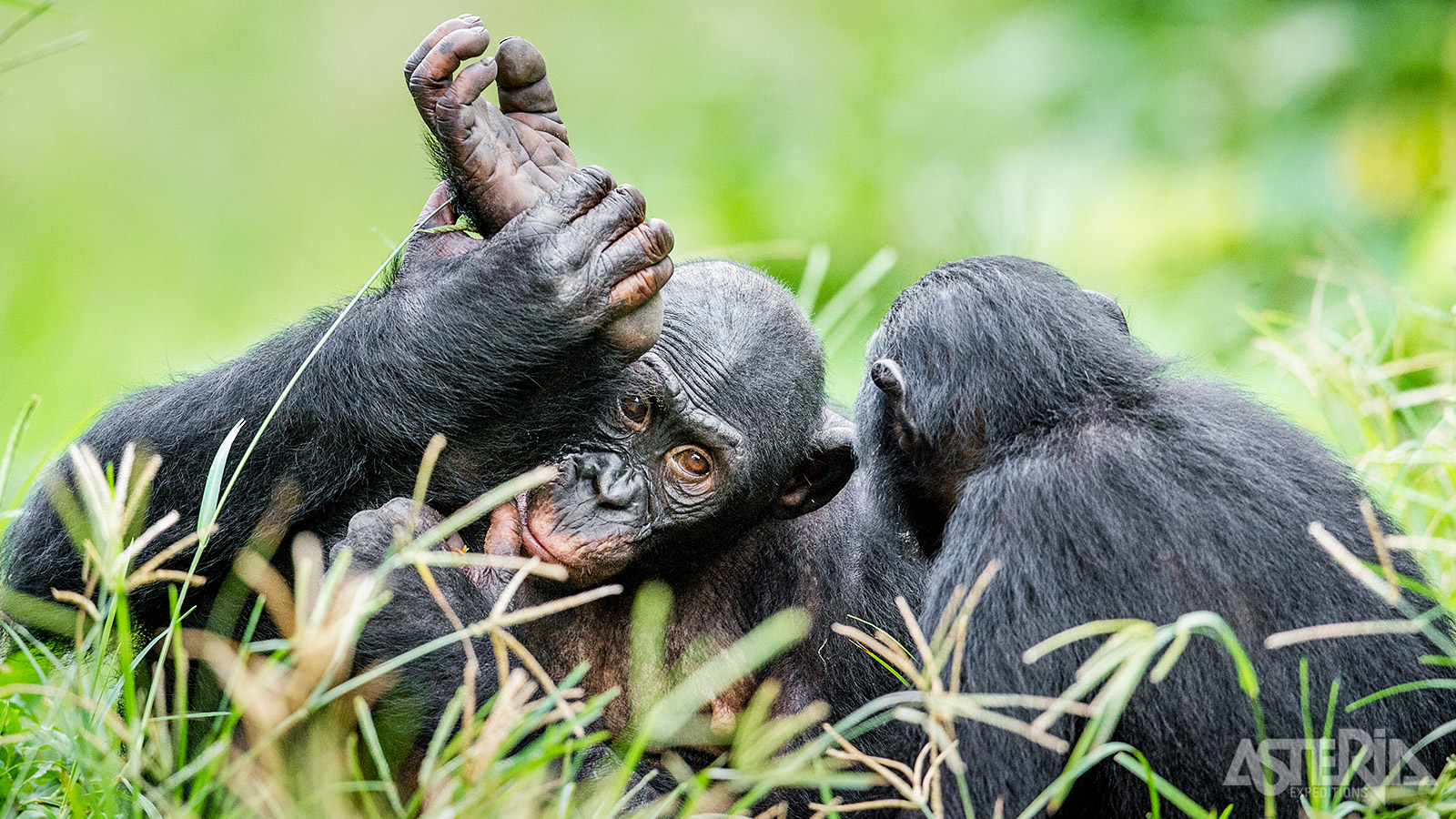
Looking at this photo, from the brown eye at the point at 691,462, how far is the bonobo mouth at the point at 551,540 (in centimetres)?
27

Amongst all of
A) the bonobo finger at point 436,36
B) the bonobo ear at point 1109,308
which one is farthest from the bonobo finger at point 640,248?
the bonobo ear at point 1109,308

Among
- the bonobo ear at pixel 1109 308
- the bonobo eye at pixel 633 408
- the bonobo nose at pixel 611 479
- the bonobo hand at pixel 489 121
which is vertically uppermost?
the bonobo hand at pixel 489 121

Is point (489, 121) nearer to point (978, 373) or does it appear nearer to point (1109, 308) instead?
point (978, 373)

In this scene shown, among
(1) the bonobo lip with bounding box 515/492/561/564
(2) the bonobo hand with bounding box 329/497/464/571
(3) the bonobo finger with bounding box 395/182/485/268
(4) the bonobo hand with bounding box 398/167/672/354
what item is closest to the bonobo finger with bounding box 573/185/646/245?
(4) the bonobo hand with bounding box 398/167/672/354

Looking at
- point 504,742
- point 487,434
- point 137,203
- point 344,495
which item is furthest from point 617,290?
point 137,203

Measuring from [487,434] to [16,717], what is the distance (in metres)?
1.47

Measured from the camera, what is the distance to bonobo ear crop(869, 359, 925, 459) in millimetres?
3900

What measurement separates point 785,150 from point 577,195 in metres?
6.49

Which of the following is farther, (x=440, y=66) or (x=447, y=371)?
(x=447, y=371)

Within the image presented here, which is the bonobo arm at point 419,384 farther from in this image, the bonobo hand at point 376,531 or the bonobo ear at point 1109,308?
the bonobo ear at point 1109,308

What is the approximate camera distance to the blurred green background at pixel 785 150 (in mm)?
7973

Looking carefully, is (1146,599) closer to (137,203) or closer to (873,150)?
(873,150)

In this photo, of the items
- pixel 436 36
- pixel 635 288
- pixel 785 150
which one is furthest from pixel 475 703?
pixel 785 150

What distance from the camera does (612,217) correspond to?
12.2 feet
